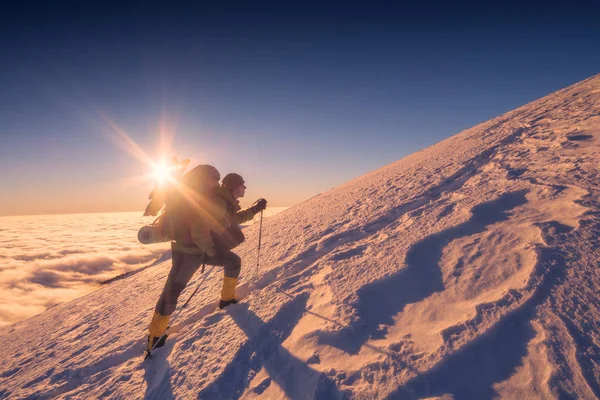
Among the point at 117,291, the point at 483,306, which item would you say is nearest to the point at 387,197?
the point at 483,306

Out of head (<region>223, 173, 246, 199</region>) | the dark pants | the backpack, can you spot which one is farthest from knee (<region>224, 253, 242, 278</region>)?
head (<region>223, 173, 246, 199</region>)

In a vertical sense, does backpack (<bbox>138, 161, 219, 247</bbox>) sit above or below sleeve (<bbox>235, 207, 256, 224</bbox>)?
above

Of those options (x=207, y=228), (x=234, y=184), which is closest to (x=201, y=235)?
(x=207, y=228)

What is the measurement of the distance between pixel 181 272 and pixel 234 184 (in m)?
1.35

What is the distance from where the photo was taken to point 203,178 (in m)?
3.56

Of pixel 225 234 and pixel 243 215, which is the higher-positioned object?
pixel 243 215

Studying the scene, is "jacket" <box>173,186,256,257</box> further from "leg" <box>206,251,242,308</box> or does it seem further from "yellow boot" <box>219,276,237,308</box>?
"yellow boot" <box>219,276,237,308</box>

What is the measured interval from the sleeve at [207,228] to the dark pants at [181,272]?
0.33 metres

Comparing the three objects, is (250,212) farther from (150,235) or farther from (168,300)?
(168,300)

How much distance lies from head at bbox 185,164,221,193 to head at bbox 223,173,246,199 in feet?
1.01

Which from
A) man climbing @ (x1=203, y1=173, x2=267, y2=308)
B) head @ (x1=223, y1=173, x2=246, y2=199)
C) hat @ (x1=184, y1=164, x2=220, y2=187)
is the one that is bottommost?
man climbing @ (x1=203, y1=173, x2=267, y2=308)

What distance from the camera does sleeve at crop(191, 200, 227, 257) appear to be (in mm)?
3348

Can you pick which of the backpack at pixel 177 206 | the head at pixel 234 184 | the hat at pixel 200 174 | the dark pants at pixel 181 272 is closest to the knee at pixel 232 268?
the dark pants at pixel 181 272

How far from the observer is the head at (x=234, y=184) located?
3.95 metres
